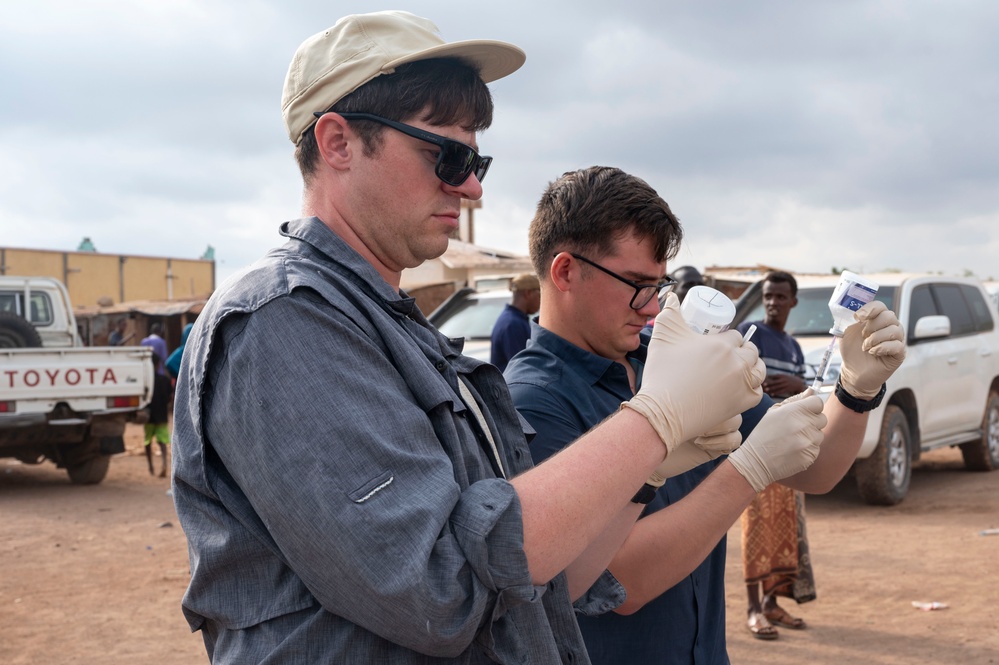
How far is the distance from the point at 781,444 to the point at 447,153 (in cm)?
108

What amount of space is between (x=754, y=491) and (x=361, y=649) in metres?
1.13

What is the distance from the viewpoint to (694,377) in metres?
1.62

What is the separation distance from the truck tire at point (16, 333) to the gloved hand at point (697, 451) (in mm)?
10517

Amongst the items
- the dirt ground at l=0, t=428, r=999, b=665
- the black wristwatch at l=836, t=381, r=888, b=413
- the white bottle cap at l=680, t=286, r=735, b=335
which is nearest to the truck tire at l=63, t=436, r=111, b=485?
the dirt ground at l=0, t=428, r=999, b=665

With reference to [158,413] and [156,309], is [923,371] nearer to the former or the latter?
[158,413]

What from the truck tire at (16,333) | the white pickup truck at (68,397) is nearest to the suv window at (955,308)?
the white pickup truck at (68,397)

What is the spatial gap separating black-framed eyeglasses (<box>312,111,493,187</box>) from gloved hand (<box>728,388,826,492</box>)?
37.3 inches

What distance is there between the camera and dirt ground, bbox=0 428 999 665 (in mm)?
5250

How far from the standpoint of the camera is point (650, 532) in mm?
2072

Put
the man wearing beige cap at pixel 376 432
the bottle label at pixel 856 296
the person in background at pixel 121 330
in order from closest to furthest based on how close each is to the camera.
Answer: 1. the man wearing beige cap at pixel 376 432
2. the bottle label at pixel 856 296
3. the person in background at pixel 121 330

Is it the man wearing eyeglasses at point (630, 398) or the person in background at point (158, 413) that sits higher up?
the man wearing eyeglasses at point (630, 398)

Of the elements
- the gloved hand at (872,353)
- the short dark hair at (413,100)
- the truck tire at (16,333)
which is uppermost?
the short dark hair at (413,100)

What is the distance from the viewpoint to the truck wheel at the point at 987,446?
10.0m

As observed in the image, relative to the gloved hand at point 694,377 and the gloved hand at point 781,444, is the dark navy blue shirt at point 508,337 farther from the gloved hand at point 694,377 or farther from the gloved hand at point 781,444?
the gloved hand at point 694,377
